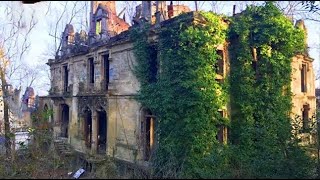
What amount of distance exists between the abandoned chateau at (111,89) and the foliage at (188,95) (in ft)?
2.85

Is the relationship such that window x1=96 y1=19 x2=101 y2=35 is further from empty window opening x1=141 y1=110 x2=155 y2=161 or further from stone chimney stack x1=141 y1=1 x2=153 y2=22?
empty window opening x1=141 y1=110 x2=155 y2=161

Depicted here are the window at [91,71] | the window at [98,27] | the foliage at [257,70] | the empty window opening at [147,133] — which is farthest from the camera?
the window at [98,27]

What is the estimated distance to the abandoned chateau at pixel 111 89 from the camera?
50.0ft

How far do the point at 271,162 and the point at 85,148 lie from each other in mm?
13368

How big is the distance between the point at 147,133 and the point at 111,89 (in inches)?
143

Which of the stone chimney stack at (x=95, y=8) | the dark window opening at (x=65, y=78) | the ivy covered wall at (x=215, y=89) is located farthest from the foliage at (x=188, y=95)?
the dark window opening at (x=65, y=78)

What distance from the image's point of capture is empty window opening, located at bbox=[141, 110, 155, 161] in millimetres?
15109

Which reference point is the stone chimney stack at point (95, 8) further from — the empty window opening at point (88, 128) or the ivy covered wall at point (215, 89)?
the ivy covered wall at point (215, 89)

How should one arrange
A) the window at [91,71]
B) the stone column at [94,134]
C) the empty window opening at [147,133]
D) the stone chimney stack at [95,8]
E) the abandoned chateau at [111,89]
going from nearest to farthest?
the empty window opening at [147,133], the abandoned chateau at [111,89], the stone column at [94,134], the window at [91,71], the stone chimney stack at [95,8]

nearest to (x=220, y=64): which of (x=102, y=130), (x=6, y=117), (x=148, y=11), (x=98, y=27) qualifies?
(x=148, y=11)

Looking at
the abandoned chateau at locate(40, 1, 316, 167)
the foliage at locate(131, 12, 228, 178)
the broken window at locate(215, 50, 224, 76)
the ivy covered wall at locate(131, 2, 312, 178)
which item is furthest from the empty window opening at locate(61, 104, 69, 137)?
the broken window at locate(215, 50, 224, 76)

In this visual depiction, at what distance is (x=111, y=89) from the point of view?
17.2m

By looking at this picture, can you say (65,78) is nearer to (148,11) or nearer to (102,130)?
(102,130)

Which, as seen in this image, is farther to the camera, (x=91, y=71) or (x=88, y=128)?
(x=88, y=128)
